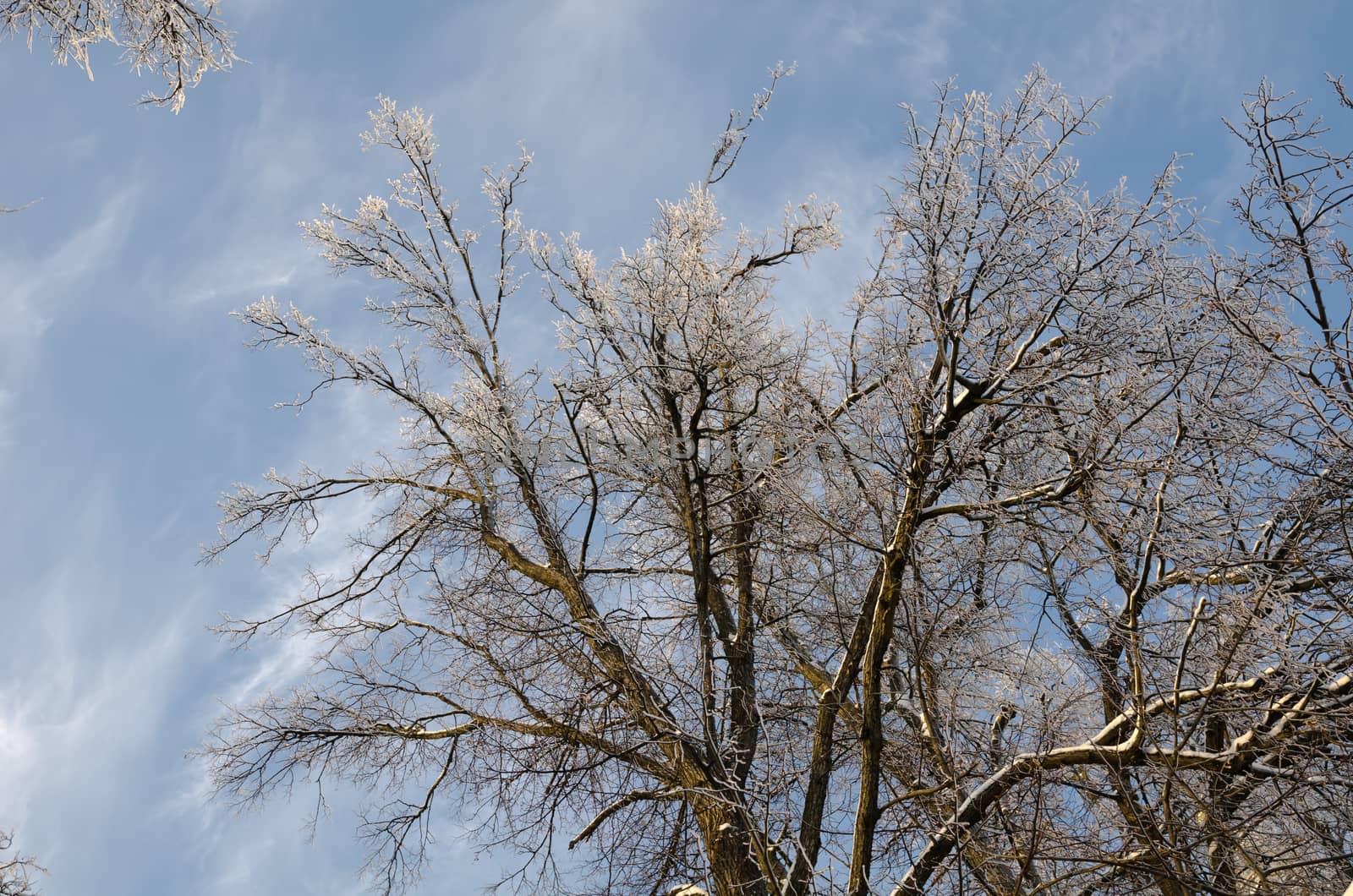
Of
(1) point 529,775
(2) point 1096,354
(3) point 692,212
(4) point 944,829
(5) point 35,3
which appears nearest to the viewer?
(4) point 944,829

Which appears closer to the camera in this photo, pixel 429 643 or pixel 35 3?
pixel 35 3

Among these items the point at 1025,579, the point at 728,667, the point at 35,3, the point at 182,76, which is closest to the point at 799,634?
the point at 728,667

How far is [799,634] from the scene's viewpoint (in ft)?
26.7

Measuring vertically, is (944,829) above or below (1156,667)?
below

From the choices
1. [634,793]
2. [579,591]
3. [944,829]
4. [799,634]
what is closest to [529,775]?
[634,793]

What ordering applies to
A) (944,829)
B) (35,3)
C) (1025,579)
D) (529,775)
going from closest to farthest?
1. (944,829)
2. (35,3)
3. (1025,579)
4. (529,775)

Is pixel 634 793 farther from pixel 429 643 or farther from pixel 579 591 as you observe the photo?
pixel 429 643

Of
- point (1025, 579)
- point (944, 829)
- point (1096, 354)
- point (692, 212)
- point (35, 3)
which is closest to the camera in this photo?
point (944, 829)

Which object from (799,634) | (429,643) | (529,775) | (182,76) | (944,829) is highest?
(182,76)

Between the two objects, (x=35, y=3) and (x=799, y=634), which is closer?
(x=35, y=3)

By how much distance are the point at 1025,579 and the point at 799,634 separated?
2382mm

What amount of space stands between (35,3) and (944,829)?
21.1ft

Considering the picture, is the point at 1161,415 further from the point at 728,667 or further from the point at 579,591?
the point at 579,591

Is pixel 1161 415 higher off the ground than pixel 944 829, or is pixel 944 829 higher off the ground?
pixel 1161 415
